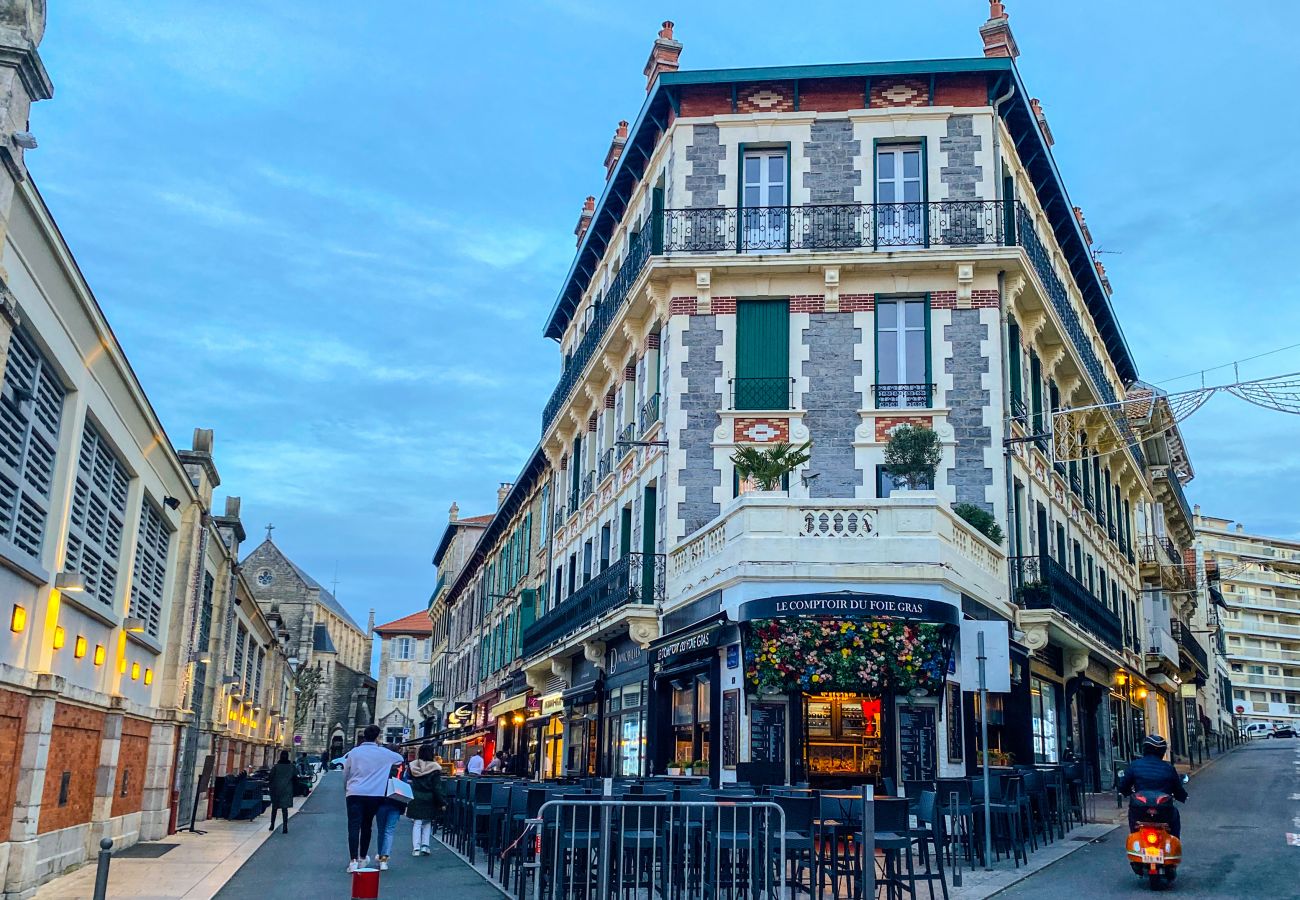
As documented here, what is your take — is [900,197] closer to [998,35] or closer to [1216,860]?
[998,35]

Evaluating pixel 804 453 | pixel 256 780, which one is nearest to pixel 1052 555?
pixel 804 453

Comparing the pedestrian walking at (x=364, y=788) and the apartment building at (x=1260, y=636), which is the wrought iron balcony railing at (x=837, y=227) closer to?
the pedestrian walking at (x=364, y=788)

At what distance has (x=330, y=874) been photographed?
42.8 ft

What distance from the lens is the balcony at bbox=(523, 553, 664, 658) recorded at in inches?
772

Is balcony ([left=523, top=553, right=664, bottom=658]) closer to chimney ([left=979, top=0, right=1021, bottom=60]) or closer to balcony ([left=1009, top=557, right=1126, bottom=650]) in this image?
balcony ([left=1009, top=557, right=1126, bottom=650])

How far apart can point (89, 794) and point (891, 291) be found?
1357cm

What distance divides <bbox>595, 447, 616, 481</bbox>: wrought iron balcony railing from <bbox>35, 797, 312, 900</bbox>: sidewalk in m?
9.07

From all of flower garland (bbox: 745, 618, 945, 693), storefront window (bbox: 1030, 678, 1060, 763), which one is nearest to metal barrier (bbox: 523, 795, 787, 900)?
flower garland (bbox: 745, 618, 945, 693)

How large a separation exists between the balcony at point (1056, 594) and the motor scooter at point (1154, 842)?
8040 mm

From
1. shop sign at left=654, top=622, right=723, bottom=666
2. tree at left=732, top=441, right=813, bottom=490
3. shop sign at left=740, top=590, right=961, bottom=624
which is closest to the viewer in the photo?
shop sign at left=740, top=590, right=961, bottom=624

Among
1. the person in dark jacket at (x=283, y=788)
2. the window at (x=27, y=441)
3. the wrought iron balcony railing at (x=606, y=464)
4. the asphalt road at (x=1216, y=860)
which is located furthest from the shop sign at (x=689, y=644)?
the window at (x=27, y=441)

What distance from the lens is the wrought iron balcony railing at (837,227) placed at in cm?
1955

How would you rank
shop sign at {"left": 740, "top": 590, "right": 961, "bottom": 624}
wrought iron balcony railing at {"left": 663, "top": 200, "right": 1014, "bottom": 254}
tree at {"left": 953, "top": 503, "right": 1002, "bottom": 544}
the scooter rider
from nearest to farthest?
the scooter rider → shop sign at {"left": 740, "top": 590, "right": 961, "bottom": 624} → tree at {"left": 953, "top": 503, "right": 1002, "bottom": 544} → wrought iron balcony railing at {"left": 663, "top": 200, "right": 1014, "bottom": 254}

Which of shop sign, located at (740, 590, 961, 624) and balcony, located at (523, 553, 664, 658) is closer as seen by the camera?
shop sign, located at (740, 590, 961, 624)
